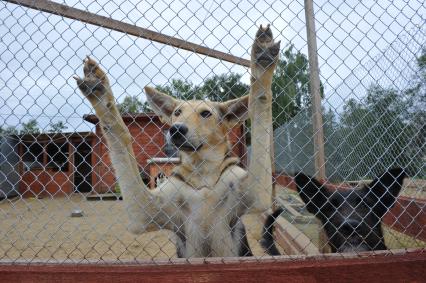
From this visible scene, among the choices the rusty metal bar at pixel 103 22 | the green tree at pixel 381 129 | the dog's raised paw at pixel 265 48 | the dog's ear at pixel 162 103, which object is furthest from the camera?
the green tree at pixel 381 129

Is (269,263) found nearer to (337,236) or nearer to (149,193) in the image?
(337,236)

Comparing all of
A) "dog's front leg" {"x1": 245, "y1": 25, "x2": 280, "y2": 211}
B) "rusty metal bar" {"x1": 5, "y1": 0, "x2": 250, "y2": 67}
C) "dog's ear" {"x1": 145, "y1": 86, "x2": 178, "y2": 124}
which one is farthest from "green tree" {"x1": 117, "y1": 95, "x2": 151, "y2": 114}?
"dog's front leg" {"x1": 245, "y1": 25, "x2": 280, "y2": 211}

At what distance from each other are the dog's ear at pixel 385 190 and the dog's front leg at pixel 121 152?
6.44 feet

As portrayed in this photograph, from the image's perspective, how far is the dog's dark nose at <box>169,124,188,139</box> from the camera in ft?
11.4

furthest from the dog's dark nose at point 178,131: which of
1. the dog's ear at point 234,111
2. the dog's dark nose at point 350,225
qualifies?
the dog's dark nose at point 350,225

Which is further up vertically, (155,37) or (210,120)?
(155,37)

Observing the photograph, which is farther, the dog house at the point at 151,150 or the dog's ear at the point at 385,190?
the dog house at the point at 151,150

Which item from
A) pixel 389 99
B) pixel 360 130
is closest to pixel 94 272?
pixel 389 99

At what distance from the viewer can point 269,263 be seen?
2.34m

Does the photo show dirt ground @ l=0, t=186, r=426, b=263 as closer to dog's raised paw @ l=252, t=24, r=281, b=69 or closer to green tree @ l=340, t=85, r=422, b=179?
green tree @ l=340, t=85, r=422, b=179

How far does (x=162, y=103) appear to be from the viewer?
13.4ft

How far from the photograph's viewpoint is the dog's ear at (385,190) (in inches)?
136

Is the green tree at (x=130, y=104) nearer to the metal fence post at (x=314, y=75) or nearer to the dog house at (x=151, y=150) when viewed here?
the dog house at (x=151, y=150)

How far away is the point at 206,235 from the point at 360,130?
153 inches
